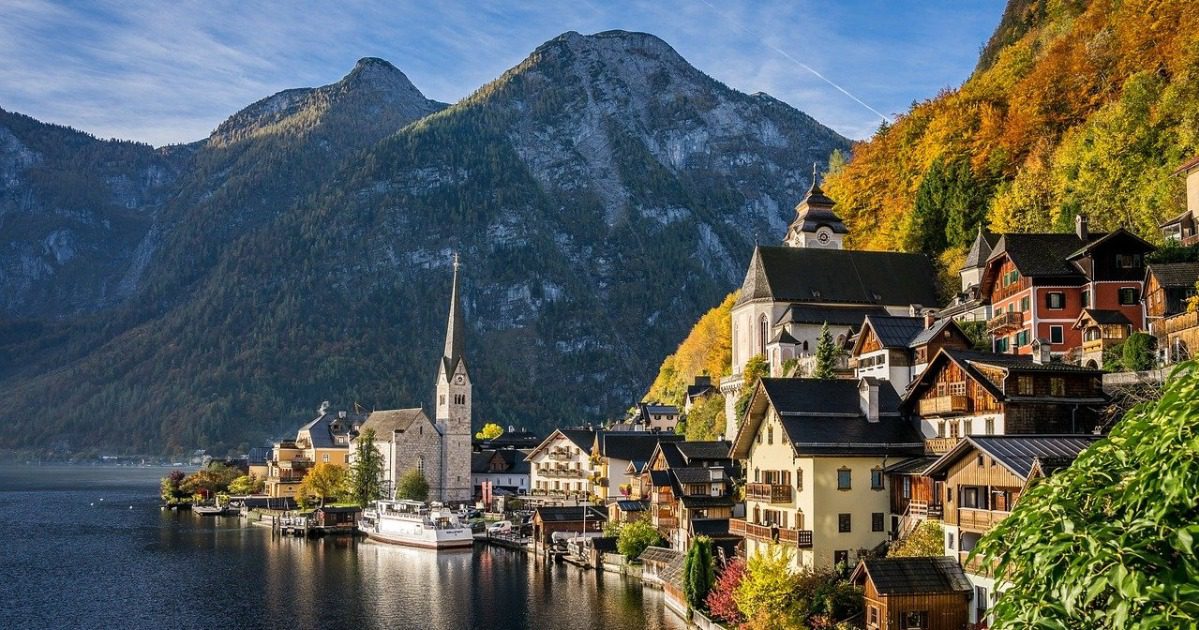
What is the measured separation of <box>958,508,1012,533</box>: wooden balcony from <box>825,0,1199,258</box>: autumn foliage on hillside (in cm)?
3724

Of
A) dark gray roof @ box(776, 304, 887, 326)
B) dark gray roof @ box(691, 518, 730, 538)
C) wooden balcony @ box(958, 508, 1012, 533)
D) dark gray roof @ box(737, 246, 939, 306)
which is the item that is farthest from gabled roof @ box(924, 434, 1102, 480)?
dark gray roof @ box(737, 246, 939, 306)

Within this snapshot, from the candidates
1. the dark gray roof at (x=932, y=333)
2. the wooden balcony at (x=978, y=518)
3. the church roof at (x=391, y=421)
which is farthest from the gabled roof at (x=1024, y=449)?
the church roof at (x=391, y=421)

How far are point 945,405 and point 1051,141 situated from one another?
49069 millimetres

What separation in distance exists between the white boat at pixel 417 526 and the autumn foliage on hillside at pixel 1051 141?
158ft

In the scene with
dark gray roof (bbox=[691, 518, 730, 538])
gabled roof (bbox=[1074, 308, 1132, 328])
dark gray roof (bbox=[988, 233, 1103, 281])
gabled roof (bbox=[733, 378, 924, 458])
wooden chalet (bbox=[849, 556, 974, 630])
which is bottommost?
dark gray roof (bbox=[691, 518, 730, 538])

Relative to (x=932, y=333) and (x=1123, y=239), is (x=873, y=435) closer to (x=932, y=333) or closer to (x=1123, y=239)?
(x=932, y=333)

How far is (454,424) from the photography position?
13088 cm

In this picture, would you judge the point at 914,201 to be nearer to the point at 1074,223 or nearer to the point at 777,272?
the point at 777,272

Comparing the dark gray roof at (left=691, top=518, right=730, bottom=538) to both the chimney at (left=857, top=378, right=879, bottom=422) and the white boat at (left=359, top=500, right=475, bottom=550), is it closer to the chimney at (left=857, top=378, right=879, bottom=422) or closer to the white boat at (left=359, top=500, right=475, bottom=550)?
the chimney at (left=857, top=378, right=879, bottom=422)

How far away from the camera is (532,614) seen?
194ft

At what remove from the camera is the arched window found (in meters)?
87.4

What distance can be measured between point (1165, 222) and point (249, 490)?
127639 millimetres

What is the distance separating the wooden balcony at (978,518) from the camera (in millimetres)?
36719

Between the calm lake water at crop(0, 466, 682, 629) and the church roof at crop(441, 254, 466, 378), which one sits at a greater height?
the church roof at crop(441, 254, 466, 378)
